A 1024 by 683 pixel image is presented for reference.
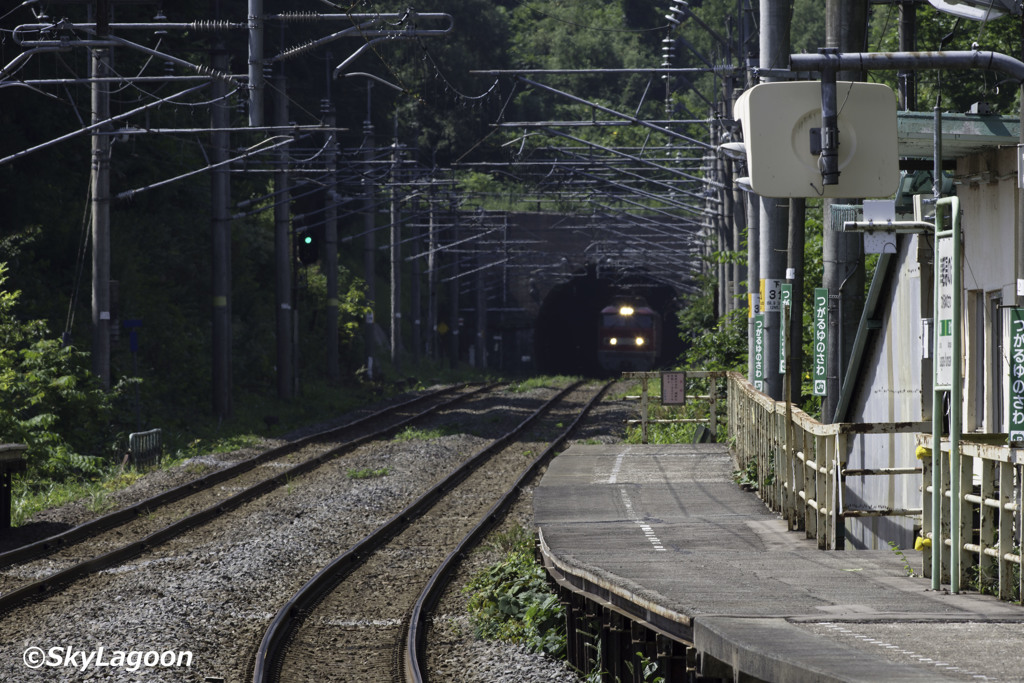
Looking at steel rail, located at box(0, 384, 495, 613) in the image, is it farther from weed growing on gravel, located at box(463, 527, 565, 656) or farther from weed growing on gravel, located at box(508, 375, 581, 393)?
weed growing on gravel, located at box(508, 375, 581, 393)

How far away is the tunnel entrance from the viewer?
7862 cm

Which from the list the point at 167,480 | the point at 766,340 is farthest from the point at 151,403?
the point at 766,340

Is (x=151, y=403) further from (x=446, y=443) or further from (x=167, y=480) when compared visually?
(x=167, y=480)

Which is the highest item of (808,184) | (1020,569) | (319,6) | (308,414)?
(319,6)

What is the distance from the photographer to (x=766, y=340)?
1953 centimetres

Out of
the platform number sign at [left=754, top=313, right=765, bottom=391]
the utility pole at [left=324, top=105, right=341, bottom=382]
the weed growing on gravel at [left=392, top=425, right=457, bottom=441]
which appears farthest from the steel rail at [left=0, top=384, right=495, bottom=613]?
the utility pole at [left=324, top=105, right=341, bottom=382]

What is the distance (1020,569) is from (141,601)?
8.51 m

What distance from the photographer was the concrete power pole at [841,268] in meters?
14.4

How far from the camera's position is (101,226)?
27562 mm

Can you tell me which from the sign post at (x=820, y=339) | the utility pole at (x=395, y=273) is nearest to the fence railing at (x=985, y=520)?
the sign post at (x=820, y=339)

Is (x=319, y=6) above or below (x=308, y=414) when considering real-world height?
above

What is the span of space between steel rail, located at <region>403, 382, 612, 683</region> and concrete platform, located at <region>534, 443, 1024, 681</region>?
1291 millimetres

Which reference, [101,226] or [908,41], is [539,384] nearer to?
[101,226]

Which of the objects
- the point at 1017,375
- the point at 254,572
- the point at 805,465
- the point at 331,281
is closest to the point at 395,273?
the point at 331,281
